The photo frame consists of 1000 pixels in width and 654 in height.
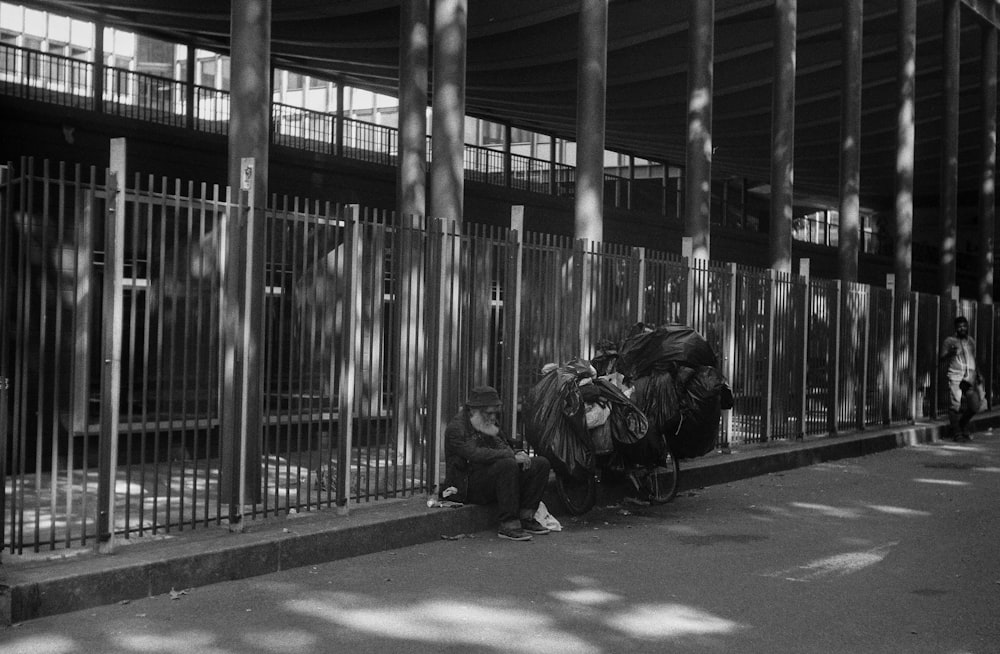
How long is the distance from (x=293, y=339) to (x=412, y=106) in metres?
6.47

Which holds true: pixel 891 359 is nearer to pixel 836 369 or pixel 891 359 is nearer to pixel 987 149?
pixel 836 369

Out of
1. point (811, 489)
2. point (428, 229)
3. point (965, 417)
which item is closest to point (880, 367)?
point (965, 417)

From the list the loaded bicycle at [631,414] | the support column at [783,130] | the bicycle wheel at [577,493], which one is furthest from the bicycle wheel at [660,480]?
the support column at [783,130]

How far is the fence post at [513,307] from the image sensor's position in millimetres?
9875

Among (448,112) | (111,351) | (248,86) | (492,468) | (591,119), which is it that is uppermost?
(591,119)

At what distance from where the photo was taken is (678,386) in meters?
10.4

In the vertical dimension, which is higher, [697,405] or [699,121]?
[699,121]

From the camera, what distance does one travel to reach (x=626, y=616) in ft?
20.6

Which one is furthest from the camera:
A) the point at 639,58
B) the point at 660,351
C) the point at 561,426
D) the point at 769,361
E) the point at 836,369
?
the point at 639,58

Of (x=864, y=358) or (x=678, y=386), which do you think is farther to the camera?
(x=864, y=358)

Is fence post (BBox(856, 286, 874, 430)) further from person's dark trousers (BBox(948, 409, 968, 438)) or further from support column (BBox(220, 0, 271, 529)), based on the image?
support column (BBox(220, 0, 271, 529))

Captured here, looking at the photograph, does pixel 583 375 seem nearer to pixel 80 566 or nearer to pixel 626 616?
pixel 626 616

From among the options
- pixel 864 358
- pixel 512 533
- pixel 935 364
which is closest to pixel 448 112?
pixel 512 533

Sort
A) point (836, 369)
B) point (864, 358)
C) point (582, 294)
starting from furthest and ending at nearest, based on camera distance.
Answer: point (864, 358), point (836, 369), point (582, 294)
